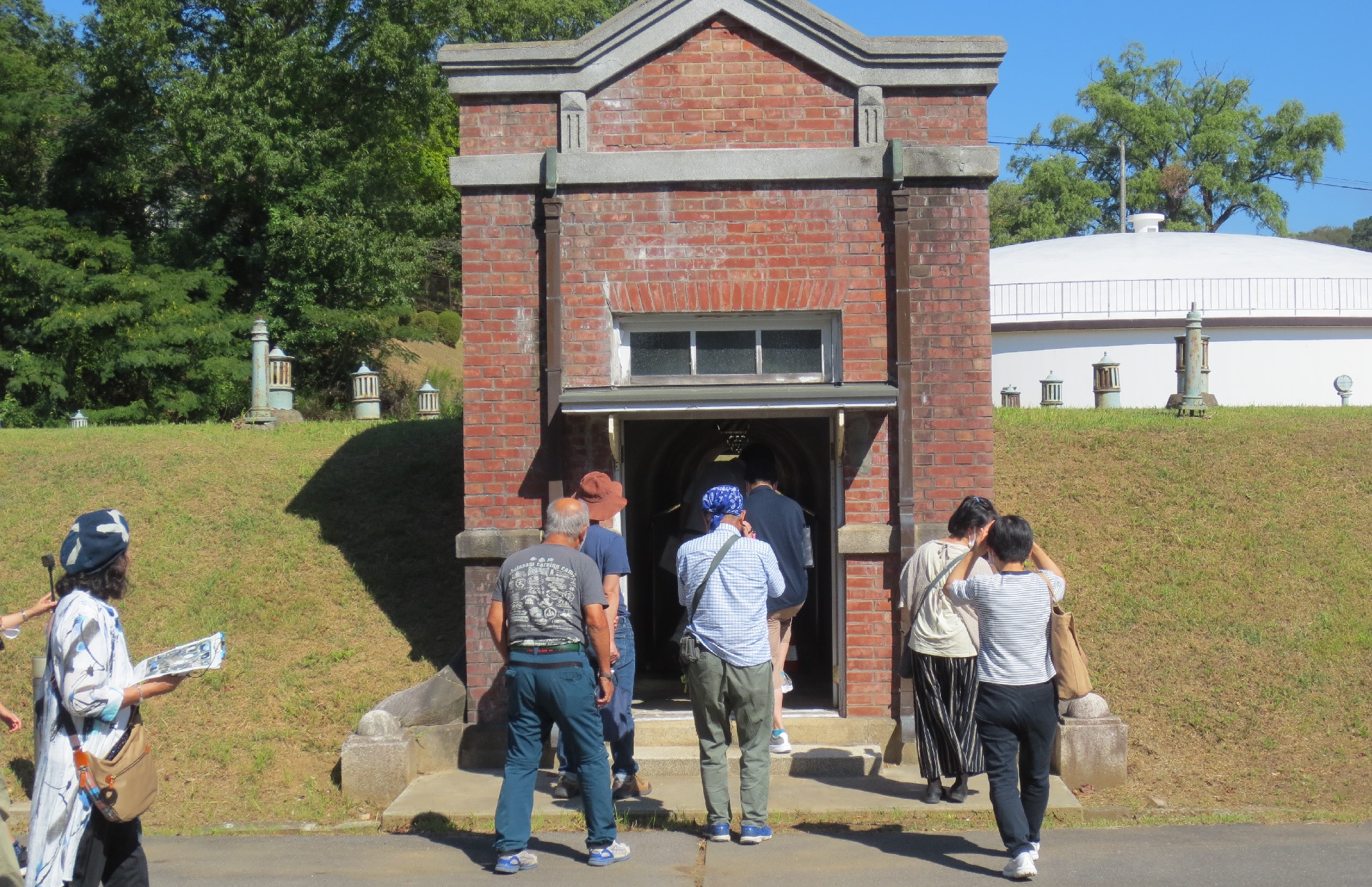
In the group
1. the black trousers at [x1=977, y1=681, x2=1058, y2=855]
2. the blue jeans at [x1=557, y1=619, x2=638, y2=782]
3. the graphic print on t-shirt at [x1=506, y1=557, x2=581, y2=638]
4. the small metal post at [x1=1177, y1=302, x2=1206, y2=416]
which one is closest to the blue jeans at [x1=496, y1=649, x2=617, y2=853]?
the graphic print on t-shirt at [x1=506, y1=557, x2=581, y2=638]

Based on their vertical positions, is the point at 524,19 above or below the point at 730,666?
above

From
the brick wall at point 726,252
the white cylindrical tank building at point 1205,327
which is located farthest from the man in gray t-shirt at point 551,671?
the white cylindrical tank building at point 1205,327

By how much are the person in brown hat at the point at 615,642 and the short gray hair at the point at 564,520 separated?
61 centimetres

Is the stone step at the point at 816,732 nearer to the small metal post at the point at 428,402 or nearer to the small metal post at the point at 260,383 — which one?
the small metal post at the point at 260,383

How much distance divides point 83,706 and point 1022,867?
4021mm

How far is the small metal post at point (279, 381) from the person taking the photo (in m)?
14.6

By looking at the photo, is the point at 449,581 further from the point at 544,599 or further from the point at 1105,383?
the point at 1105,383

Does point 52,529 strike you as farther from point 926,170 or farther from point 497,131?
point 926,170

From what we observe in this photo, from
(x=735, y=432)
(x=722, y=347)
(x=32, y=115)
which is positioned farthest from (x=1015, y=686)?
(x=32, y=115)

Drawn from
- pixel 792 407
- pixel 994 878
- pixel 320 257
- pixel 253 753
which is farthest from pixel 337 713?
pixel 320 257

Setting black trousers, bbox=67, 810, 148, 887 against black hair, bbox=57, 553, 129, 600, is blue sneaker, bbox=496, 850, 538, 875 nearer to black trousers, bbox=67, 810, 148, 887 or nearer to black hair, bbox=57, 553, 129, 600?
black trousers, bbox=67, 810, 148, 887

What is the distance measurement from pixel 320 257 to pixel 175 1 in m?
5.48

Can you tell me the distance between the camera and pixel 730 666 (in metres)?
6.17

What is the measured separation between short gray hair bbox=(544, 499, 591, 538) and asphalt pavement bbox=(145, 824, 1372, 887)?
164 cm
